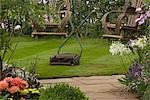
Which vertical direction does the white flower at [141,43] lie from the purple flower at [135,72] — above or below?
above

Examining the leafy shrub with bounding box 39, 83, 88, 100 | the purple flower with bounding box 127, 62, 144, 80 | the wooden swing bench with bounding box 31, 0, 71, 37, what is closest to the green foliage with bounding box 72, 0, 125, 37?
the wooden swing bench with bounding box 31, 0, 71, 37

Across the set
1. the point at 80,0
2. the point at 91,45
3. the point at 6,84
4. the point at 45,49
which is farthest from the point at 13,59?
the point at 80,0

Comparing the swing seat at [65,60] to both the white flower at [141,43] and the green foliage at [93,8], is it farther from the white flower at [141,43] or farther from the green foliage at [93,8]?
the green foliage at [93,8]

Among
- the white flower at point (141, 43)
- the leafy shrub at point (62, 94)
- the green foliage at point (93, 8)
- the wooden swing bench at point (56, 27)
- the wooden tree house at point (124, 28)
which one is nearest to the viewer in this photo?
the leafy shrub at point (62, 94)

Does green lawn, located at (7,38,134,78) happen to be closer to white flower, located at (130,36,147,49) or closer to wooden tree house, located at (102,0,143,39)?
wooden tree house, located at (102,0,143,39)

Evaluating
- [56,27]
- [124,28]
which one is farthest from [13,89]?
[56,27]

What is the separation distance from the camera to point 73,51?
9.02 meters

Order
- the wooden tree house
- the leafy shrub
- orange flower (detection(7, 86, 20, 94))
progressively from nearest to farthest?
the leafy shrub < orange flower (detection(7, 86, 20, 94)) < the wooden tree house

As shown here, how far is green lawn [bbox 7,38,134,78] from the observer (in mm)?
6691

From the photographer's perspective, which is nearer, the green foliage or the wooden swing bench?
the wooden swing bench

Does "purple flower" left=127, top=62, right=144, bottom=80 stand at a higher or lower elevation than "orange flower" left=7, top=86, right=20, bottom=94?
lower

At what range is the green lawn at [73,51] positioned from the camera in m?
6.69

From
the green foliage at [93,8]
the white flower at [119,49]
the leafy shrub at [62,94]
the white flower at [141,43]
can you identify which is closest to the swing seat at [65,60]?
the white flower at [119,49]

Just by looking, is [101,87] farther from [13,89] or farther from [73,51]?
[73,51]
